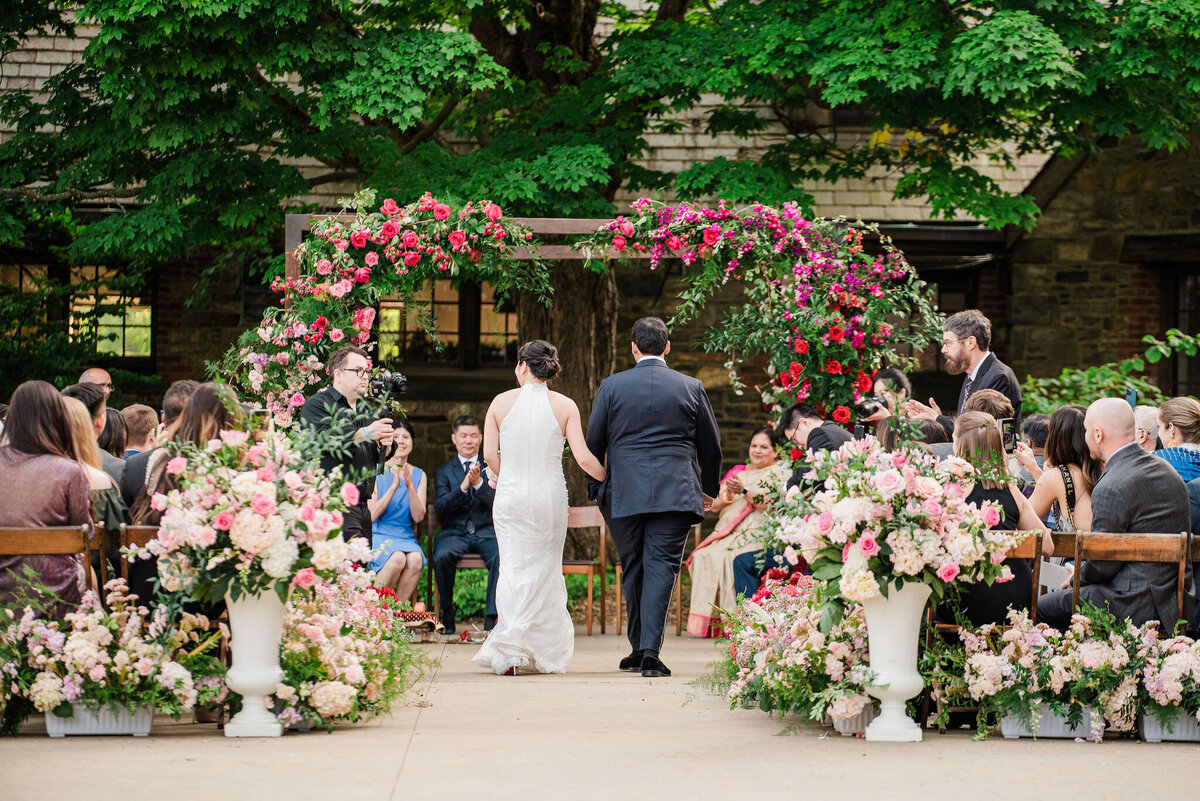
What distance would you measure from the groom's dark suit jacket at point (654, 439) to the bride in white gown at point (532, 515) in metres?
0.19

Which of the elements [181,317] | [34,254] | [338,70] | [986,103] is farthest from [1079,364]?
[34,254]

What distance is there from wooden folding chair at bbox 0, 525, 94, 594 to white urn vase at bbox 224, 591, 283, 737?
0.66 m

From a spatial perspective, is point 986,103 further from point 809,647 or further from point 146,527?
point 146,527

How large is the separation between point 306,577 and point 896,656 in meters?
2.33

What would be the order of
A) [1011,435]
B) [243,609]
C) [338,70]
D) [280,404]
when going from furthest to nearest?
[338,70] → [280,404] → [1011,435] → [243,609]

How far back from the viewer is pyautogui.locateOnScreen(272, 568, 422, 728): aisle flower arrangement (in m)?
5.46

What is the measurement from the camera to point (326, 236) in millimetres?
9367

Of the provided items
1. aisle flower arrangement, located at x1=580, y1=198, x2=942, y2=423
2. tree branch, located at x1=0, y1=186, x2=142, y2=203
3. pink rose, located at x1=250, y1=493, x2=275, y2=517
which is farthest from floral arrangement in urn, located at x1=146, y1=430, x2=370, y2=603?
tree branch, located at x1=0, y1=186, x2=142, y2=203

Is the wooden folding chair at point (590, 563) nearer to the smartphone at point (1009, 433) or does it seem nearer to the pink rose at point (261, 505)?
the smartphone at point (1009, 433)

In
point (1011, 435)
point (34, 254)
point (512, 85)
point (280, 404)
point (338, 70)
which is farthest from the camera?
point (34, 254)

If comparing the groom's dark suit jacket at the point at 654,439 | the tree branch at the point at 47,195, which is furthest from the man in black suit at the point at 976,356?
the tree branch at the point at 47,195

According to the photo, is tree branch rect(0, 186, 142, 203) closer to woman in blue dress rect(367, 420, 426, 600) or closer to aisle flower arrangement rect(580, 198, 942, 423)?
woman in blue dress rect(367, 420, 426, 600)

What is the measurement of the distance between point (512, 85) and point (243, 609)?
6753 mm

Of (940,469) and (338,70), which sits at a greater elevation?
Result: (338,70)
